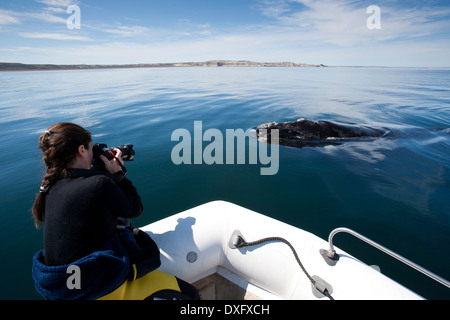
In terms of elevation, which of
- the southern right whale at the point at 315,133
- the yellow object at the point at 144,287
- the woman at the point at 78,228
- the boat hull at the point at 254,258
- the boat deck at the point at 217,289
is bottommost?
the boat deck at the point at 217,289

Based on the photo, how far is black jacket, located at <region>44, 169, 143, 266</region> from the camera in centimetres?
175

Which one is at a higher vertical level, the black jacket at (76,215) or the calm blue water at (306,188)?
the black jacket at (76,215)

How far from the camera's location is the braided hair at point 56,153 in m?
1.91

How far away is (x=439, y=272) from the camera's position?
158 inches

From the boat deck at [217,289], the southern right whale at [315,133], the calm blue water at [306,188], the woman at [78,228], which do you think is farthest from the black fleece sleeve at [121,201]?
the southern right whale at [315,133]

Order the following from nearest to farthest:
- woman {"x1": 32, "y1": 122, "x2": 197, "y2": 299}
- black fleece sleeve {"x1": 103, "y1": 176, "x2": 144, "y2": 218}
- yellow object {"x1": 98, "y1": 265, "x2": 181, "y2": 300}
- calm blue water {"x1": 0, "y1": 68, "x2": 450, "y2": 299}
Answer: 1. woman {"x1": 32, "y1": 122, "x2": 197, "y2": 299}
2. black fleece sleeve {"x1": 103, "y1": 176, "x2": 144, "y2": 218}
3. yellow object {"x1": 98, "y1": 265, "x2": 181, "y2": 300}
4. calm blue water {"x1": 0, "y1": 68, "x2": 450, "y2": 299}

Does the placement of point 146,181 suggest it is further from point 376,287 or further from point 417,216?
point 417,216

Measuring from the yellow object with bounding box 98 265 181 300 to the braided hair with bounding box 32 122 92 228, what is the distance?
3.23 feet

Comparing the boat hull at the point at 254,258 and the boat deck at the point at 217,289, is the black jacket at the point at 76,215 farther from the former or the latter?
the boat deck at the point at 217,289

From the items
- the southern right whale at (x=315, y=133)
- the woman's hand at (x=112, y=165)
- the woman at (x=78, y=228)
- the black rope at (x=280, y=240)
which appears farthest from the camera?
the southern right whale at (x=315, y=133)

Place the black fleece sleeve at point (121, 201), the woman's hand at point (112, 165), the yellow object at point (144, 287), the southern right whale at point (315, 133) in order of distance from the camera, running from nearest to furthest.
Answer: the black fleece sleeve at point (121, 201), the yellow object at point (144, 287), the woman's hand at point (112, 165), the southern right whale at point (315, 133)

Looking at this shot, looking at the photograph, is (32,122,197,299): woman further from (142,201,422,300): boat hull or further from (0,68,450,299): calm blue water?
(142,201,422,300): boat hull

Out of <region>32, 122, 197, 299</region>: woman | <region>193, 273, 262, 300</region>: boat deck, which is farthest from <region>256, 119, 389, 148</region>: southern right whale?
<region>32, 122, 197, 299</region>: woman
